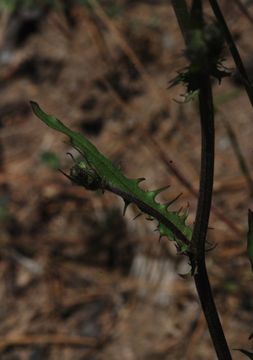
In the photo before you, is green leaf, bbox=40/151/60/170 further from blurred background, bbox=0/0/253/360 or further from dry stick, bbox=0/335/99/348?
dry stick, bbox=0/335/99/348

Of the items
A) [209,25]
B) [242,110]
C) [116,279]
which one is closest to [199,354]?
[116,279]

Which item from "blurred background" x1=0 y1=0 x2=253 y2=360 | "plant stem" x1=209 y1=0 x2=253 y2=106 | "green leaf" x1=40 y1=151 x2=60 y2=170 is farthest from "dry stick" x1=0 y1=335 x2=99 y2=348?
"plant stem" x1=209 y1=0 x2=253 y2=106

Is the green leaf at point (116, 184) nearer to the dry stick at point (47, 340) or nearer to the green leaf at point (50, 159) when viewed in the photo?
the dry stick at point (47, 340)

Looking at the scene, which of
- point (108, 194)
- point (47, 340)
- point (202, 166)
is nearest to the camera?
point (202, 166)

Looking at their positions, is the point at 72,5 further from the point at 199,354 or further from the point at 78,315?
the point at 199,354

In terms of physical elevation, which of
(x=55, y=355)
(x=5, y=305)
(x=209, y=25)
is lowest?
(x=209, y=25)

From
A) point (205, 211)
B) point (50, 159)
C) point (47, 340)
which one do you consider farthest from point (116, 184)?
point (50, 159)

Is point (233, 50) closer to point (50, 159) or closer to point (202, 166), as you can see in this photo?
point (202, 166)
